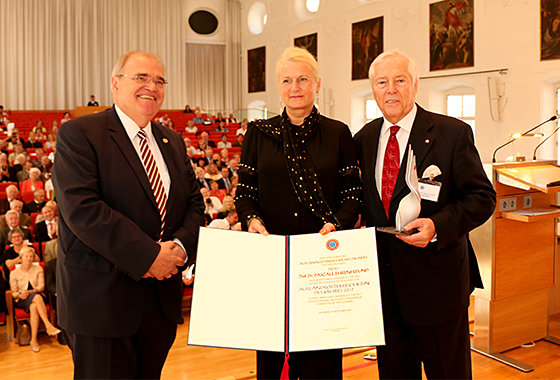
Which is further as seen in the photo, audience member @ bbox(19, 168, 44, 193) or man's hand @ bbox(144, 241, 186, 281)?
audience member @ bbox(19, 168, 44, 193)

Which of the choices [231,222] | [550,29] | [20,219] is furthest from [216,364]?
[550,29]

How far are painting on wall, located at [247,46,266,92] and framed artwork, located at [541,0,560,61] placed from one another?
1305cm

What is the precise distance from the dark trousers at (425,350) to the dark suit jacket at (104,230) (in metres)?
1.04

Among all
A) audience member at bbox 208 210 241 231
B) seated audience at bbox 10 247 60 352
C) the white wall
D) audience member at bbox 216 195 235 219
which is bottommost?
seated audience at bbox 10 247 60 352

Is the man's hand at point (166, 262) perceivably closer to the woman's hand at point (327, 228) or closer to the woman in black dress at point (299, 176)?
the woman in black dress at point (299, 176)

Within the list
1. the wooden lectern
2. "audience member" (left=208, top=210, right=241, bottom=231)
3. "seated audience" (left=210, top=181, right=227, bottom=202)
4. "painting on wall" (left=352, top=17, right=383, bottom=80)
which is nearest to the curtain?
"painting on wall" (left=352, top=17, right=383, bottom=80)

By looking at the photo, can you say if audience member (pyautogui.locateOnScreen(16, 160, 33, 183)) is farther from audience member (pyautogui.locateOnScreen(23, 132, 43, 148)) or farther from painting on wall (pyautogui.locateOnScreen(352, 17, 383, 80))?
painting on wall (pyautogui.locateOnScreen(352, 17, 383, 80))

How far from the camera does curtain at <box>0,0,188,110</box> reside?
22047 mm

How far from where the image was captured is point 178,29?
24.2 m

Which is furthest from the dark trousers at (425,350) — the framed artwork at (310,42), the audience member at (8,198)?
the framed artwork at (310,42)

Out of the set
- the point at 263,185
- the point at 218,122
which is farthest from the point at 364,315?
the point at 218,122

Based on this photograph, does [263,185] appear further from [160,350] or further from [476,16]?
[476,16]

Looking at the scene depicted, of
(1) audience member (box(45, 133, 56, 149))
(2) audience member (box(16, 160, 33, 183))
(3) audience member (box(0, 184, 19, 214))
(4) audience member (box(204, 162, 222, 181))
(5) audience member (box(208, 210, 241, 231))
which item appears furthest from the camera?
(1) audience member (box(45, 133, 56, 149))

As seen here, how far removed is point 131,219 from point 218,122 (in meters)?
18.7
